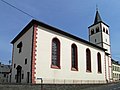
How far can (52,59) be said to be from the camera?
82.0ft

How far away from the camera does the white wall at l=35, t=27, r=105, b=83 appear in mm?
22719

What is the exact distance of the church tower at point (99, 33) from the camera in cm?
4646

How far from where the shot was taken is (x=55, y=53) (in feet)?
83.9

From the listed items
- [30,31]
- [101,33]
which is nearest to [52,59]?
[30,31]

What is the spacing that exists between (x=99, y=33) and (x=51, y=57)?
27.1 meters

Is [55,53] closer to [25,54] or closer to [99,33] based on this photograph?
[25,54]

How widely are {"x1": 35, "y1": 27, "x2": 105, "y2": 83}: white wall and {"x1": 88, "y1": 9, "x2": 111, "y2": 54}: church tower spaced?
13351mm

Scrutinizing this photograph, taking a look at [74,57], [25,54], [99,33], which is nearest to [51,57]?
[25,54]

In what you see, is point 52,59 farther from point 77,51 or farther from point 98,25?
point 98,25

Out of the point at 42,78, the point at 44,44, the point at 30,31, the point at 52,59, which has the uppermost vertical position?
the point at 30,31

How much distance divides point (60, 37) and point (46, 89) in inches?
371

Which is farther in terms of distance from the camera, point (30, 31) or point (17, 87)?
point (30, 31)

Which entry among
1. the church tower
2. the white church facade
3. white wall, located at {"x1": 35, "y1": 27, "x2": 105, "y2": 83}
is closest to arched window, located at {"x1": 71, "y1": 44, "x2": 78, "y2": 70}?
the white church facade

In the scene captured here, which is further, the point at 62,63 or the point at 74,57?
the point at 74,57
